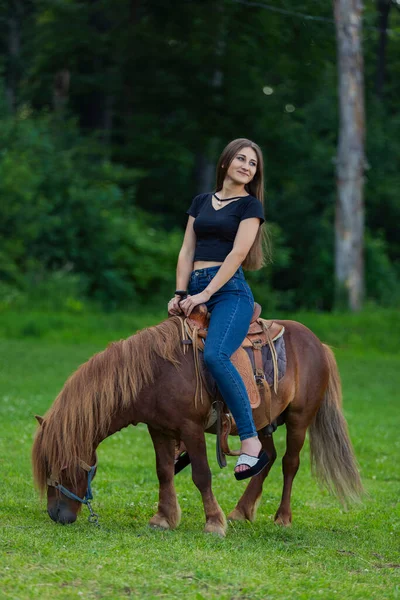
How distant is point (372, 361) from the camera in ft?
63.4

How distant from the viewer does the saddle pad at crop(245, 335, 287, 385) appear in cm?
698

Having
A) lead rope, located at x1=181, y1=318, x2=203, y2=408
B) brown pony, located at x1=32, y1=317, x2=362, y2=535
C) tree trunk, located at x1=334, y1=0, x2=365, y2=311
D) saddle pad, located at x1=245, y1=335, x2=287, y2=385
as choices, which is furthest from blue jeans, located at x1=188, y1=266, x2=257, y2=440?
tree trunk, located at x1=334, y1=0, x2=365, y2=311

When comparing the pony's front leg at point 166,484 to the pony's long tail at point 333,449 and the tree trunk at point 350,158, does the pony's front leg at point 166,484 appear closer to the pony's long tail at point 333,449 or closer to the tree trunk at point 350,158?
the pony's long tail at point 333,449

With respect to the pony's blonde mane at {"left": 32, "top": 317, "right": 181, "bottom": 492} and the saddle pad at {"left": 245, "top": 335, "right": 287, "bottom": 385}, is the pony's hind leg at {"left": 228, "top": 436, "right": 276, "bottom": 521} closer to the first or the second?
the saddle pad at {"left": 245, "top": 335, "right": 287, "bottom": 385}

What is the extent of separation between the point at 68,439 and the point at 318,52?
22514mm

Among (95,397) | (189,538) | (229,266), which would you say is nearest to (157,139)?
(229,266)

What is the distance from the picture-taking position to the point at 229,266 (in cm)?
666

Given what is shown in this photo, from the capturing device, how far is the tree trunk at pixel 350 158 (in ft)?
69.9

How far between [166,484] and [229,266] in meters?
1.59

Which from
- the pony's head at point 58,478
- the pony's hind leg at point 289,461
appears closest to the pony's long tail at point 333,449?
the pony's hind leg at point 289,461

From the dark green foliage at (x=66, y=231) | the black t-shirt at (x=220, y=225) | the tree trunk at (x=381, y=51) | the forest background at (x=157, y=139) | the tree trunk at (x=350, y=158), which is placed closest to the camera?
the black t-shirt at (x=220, y=225)

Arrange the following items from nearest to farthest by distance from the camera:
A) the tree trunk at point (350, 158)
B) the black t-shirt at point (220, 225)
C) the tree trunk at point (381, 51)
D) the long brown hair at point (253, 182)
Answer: the black t-shirt at point (220, 225), the long brown hair at point (253, 182), the tree trunk at point (350, 158), the tree trunk at point (381, 51)

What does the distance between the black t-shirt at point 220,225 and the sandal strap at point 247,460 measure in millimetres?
1361

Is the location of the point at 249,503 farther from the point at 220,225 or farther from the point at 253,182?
the point at 253,182
